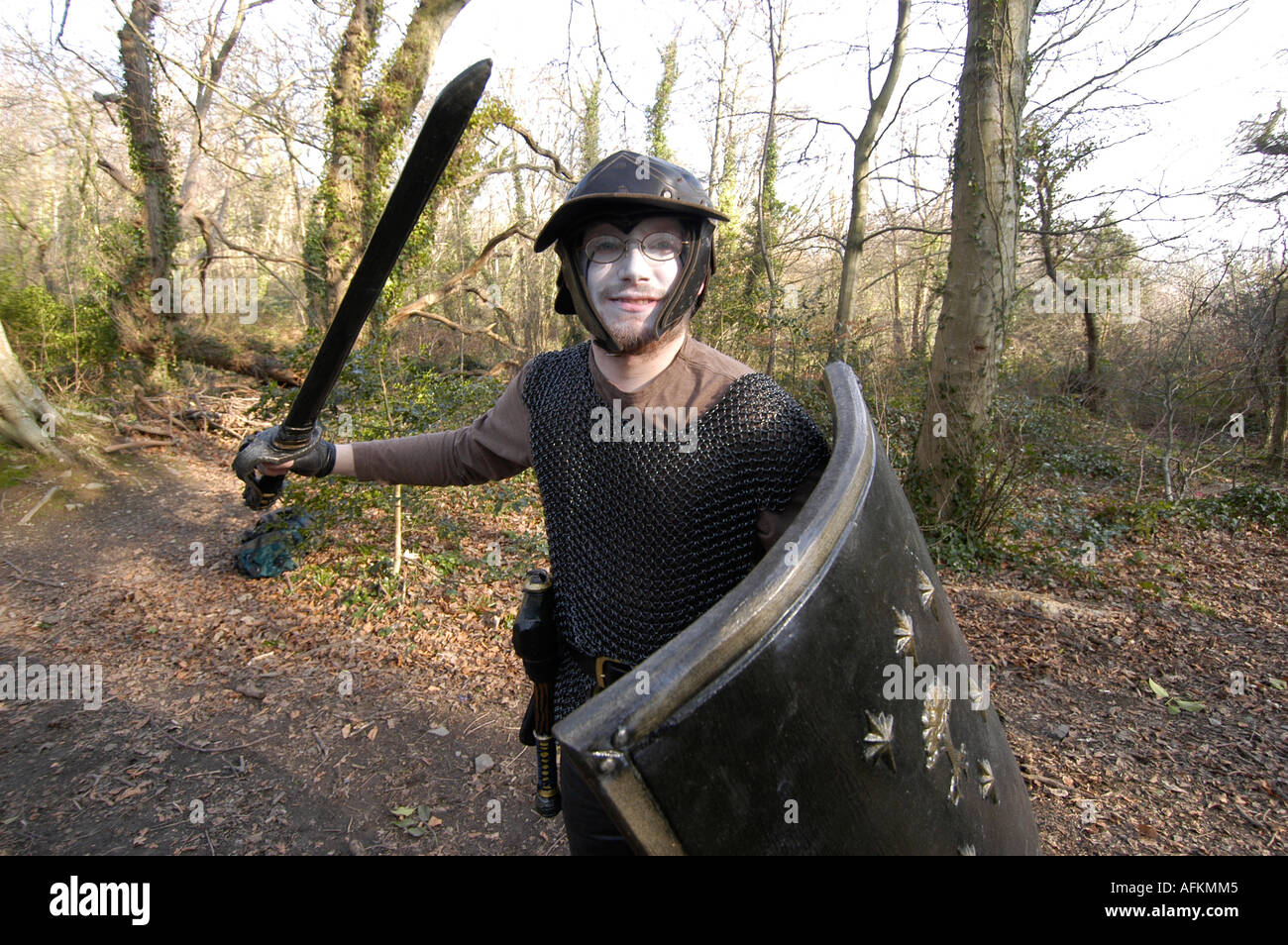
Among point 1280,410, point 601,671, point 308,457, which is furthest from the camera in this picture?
point 1280,410

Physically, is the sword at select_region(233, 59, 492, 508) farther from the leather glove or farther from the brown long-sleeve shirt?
the brown long-sleeve shirt

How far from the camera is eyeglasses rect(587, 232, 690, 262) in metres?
1.60

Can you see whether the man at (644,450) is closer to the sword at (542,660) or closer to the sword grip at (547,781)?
the sword at (542,660)

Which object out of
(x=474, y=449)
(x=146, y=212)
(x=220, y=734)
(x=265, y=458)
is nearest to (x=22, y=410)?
(x=220, y=734)

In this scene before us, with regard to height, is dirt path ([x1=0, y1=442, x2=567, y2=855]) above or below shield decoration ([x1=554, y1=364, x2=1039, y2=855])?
below

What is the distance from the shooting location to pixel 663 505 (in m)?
1.58

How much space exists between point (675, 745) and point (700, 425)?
88 centimetres

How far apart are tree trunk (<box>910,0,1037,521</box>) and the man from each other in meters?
4.92

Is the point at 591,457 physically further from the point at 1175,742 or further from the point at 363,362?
the point at 363,362

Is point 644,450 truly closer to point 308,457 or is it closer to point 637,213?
point 637,213

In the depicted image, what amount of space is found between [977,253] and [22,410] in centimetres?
927

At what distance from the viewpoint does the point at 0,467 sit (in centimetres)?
626

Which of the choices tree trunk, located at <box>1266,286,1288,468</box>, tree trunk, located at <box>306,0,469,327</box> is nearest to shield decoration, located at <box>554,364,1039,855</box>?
tree trunk, located at <box>306,0,469,327</box>
